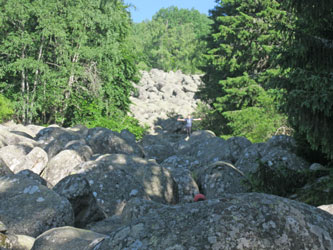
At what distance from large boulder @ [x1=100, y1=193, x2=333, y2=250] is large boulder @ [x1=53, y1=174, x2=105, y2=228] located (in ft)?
13.2

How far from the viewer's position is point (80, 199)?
262 inches

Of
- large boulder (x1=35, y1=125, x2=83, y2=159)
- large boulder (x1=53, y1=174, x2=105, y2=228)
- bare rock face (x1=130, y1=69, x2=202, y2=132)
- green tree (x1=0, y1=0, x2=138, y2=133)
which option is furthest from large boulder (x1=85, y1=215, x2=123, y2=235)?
bare rock face (x1=130, y1=69, x2=202, y2=132)

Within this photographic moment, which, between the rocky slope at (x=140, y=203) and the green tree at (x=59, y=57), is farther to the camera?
the green tree at (x=59, y=57)

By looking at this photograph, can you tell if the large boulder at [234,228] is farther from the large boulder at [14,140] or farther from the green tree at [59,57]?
the green tree at [59,57]

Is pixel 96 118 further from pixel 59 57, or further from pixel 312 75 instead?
pixel 312 75

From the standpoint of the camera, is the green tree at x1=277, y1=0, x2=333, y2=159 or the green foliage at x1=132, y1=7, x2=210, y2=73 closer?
the green tree at x1=277, y1=0, x2=333, y2=159

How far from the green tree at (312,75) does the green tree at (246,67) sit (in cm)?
1242

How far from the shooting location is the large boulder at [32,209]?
548 cm

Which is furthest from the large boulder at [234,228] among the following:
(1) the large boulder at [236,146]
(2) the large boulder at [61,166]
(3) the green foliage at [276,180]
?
(1) the large boulder at [236,146]

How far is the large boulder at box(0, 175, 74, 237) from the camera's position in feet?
18.0

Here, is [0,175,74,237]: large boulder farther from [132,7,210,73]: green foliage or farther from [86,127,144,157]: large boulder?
[132,7,210,73]: green foliage

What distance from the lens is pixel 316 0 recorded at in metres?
7.80

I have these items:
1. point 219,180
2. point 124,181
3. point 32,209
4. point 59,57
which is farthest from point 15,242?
point 59,57

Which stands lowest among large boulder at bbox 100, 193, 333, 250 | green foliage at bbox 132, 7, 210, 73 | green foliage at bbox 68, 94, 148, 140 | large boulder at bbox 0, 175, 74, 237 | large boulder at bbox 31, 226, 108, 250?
green foliage at bbox 68, 94, 148, 140
